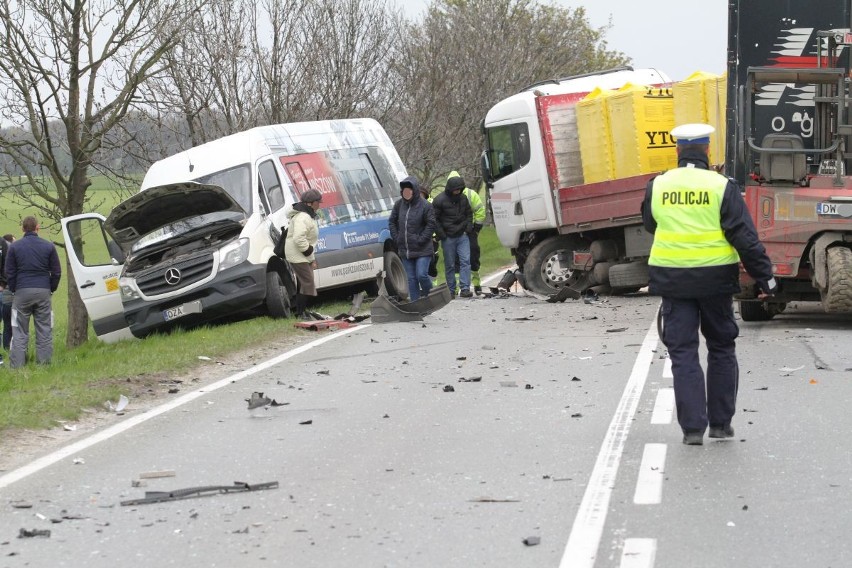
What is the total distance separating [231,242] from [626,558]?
Answer: 37.0 ft

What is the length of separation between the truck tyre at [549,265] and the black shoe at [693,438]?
1250cm

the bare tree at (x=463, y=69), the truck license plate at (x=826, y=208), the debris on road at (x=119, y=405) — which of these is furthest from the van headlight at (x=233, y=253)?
the bare tree at (x=463, y=69)

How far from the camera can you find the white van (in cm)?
1591

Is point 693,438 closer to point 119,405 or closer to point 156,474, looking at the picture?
point 156,474

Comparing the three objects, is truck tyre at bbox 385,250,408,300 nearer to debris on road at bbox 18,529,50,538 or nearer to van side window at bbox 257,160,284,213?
van side window at bbox 257,160,284,213

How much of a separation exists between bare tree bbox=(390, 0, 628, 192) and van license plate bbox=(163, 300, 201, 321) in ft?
61.2

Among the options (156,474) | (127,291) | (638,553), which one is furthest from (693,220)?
(127,291)

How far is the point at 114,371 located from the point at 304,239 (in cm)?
475

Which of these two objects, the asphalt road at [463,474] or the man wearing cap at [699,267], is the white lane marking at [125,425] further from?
the man wearing cap at [699,267]

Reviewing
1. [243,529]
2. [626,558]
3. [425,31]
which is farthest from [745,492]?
[425,31]

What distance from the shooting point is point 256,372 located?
1154 cm

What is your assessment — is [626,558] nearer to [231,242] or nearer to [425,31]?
[231,242]

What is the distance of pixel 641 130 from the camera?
18688 mm

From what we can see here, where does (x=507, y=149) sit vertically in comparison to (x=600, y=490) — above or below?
above
